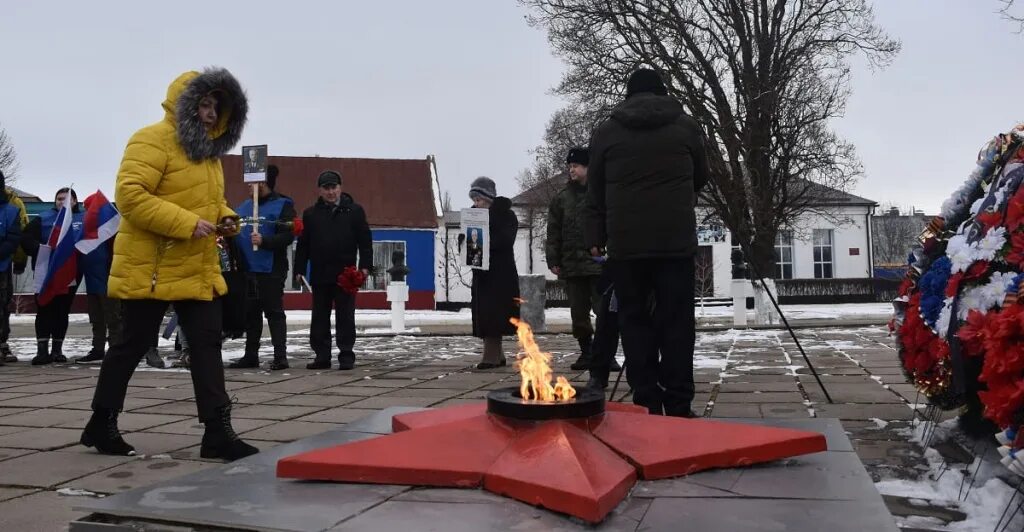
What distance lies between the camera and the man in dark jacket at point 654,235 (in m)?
4.13

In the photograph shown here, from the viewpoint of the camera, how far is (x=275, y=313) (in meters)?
7.64

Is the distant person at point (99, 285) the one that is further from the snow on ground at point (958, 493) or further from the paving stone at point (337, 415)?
the snow on ground at point (958, 493)

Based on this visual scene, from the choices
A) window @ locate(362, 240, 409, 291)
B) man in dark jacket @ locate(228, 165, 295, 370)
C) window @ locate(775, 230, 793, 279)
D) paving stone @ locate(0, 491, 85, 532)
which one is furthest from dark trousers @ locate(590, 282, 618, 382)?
window @ locate(775, 230, 793, 279)

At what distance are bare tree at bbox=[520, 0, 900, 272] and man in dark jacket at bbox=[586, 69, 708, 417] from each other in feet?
52.2

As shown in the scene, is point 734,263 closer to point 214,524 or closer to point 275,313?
→ point 275,313

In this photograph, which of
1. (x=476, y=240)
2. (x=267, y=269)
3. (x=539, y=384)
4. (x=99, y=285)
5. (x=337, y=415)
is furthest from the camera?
(x=99, y=285)

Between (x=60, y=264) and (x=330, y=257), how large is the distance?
2878 mm

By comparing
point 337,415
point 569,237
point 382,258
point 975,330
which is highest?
point 382,258

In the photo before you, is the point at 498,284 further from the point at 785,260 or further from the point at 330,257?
the point at 785,260

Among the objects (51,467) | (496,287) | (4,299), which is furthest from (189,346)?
(4,299)

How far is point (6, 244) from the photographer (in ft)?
26.6

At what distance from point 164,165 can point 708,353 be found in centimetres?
651

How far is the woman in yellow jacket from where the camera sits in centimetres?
347

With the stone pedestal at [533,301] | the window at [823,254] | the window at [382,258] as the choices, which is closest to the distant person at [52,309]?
the stone pedestal at [533,301]
